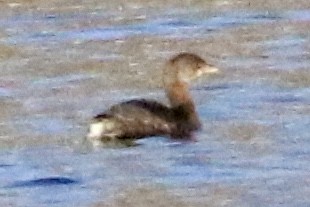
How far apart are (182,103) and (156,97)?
0.98 meters

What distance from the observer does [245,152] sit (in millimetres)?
12016

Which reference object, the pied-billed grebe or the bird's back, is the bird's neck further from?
the bird's back

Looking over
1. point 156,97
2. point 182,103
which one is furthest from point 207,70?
point 182,103

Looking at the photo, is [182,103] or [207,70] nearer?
[182,103]

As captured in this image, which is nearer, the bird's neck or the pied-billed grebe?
the pied-billed grebe

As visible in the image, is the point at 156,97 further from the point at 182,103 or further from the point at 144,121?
the point at 144,121

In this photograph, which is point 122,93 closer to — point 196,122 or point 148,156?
point 196,122

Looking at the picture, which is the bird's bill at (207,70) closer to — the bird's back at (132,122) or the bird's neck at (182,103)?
the bird's neck at (182,103)

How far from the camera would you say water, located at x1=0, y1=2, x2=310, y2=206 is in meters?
11.1

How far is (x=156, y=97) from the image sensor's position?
47.0 feet

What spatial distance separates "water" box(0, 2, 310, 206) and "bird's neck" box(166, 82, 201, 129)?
0.12 metres

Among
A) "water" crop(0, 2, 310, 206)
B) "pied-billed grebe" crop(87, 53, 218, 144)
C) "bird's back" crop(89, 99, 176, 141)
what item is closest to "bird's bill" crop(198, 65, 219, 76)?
"water" crop(0, 2, 310, 206)

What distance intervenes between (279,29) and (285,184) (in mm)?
6065

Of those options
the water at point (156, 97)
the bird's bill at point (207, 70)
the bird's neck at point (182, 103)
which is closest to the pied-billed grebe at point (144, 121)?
the bird's neck at point (182, 103)
